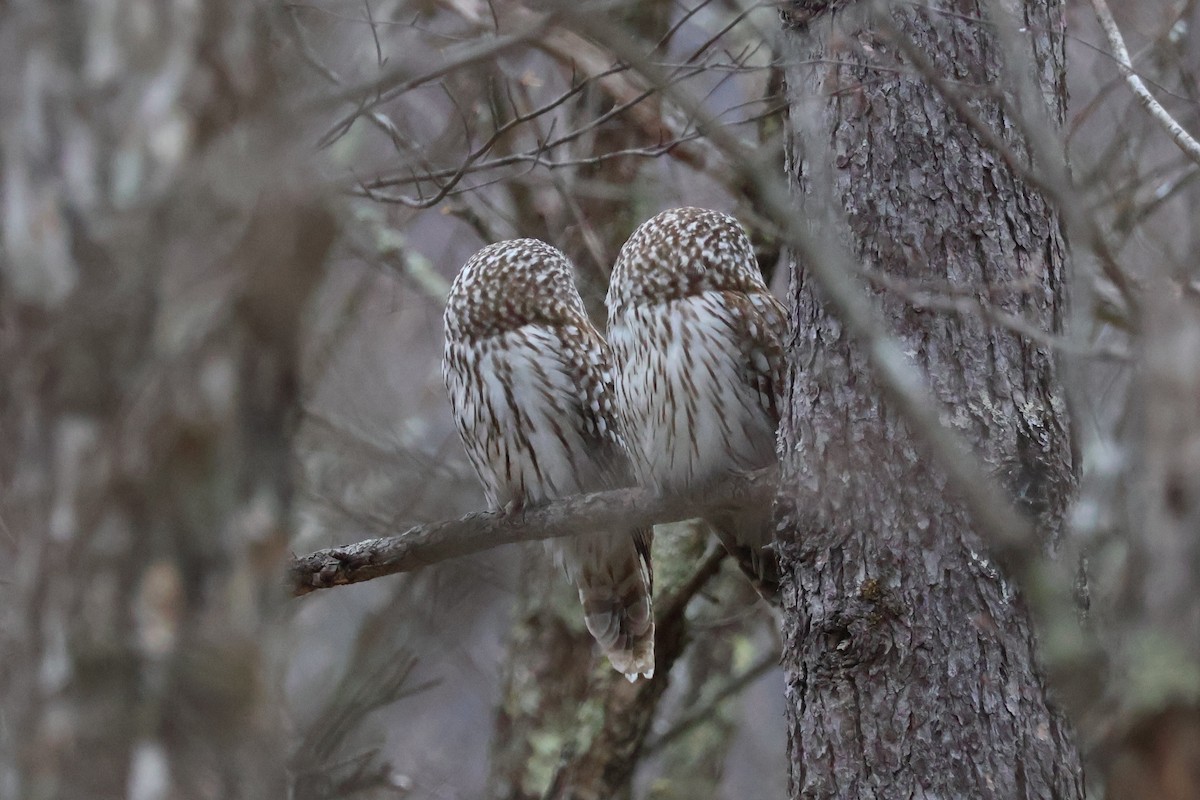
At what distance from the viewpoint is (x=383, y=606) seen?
712 centimetres

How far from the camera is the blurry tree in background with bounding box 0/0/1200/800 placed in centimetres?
172

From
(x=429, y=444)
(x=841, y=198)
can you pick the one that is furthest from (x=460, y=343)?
(x=429, y=444)

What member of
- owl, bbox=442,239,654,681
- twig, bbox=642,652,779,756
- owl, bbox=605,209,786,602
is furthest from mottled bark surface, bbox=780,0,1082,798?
twig, bbox=642,652,779,756

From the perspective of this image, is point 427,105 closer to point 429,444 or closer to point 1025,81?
point 429,444

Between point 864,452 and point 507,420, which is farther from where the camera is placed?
point 507,420

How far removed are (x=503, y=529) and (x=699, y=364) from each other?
87cm

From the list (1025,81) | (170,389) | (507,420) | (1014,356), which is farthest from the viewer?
(507,420)

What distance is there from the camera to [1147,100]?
3.81 metres

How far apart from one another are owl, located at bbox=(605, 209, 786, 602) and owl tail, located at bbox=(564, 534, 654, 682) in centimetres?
59

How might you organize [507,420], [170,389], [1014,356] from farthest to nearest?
[507,420] → [1014,356] → [170,389]

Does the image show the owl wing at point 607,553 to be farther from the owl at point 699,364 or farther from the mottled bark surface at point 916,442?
the mottled bark surface at point 916,442

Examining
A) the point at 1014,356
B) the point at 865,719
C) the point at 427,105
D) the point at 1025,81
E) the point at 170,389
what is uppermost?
the point at 427,105

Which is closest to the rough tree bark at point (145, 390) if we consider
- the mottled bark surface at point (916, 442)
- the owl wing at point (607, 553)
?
the mottled bark surface at point (916, 442)

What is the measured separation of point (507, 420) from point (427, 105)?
454cm
